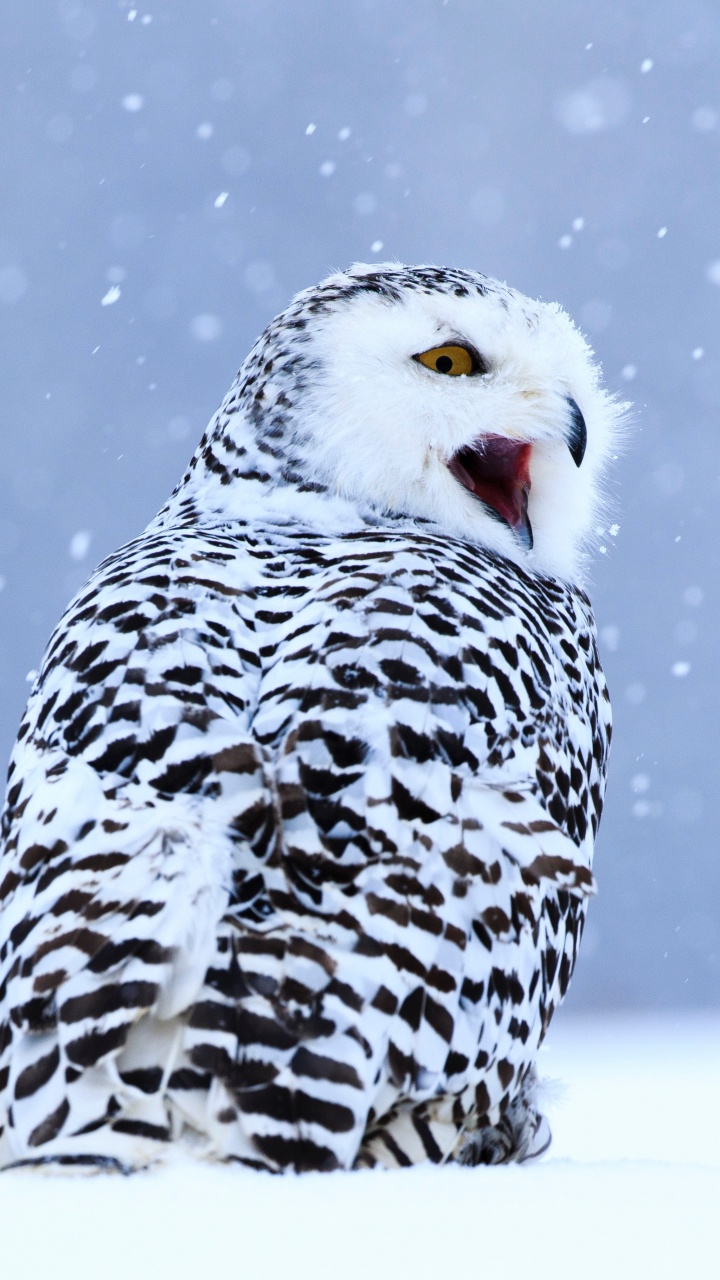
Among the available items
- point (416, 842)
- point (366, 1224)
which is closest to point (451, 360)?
point (416, 842)

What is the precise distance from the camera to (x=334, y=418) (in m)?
1.78

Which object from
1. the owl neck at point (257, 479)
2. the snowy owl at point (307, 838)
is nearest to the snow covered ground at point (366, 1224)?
the snowy owl at point (307, 838)

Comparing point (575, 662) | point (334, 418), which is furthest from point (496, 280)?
point (575, 662)

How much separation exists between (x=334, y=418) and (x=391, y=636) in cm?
60

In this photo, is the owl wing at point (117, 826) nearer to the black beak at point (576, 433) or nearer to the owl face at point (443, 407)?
the owl face at point (443, 407)

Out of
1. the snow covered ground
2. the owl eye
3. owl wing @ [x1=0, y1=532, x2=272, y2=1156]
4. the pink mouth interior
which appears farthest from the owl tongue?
the snow covered ground

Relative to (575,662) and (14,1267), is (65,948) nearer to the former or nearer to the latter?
(14,1267)

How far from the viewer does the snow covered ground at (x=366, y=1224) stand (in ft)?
2.38

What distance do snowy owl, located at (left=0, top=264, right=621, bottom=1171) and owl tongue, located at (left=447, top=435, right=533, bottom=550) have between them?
7 centimetres

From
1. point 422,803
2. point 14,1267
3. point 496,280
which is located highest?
point 496,280

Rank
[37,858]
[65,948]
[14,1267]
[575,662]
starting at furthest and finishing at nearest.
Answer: [575,662] < [37,858] < [65,948] < [14,1267]

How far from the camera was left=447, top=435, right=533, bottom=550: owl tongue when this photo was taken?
1.81 meters

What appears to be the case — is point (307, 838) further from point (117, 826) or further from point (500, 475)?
point (500, 475)

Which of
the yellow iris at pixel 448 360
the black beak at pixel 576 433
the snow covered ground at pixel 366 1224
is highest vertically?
the yellow iris at pixel 448 360
